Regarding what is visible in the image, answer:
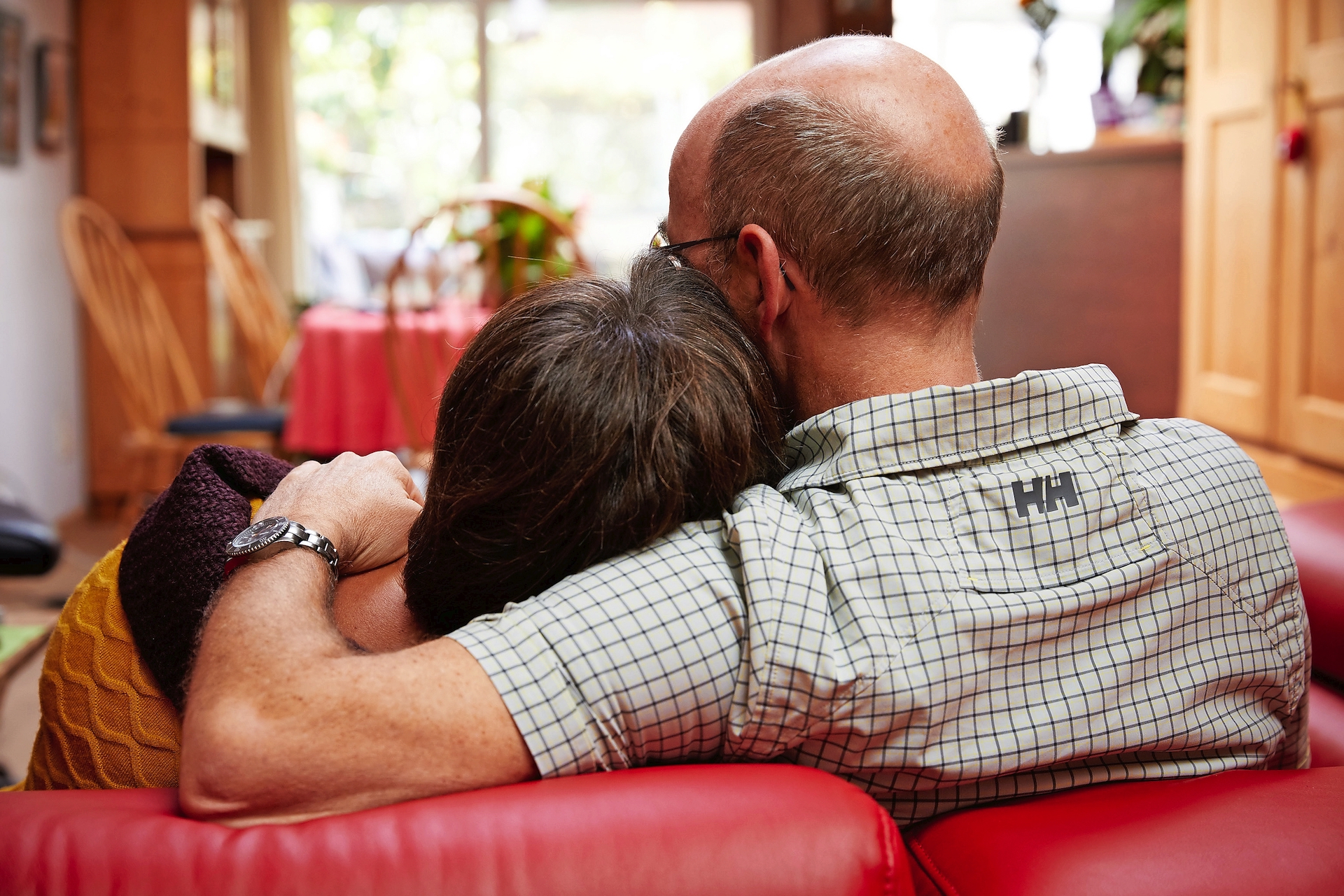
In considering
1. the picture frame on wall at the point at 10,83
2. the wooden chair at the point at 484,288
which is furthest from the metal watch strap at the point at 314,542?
the picture frame on wall at the point at 10,83

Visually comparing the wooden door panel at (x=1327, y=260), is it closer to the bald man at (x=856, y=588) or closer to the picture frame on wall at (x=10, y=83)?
the bald man at (x=856, y=588)

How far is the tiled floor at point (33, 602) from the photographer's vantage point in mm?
2217

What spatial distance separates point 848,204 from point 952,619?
0.31 m

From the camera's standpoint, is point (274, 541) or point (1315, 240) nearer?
point (274, 541)

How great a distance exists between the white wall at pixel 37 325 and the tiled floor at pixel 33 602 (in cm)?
20

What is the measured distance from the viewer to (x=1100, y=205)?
11.1 ft

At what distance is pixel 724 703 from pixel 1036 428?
30 cm

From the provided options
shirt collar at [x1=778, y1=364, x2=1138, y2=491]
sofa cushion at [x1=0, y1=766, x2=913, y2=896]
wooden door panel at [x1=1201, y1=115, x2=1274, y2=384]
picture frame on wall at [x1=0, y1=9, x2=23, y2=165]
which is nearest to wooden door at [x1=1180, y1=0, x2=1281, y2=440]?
wooden door panel at [x1=1201, y1=115, x2=1274, y2=384]

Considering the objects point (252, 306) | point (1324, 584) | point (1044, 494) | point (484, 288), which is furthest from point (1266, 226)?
point (252, 306)

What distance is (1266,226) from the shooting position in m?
3.04

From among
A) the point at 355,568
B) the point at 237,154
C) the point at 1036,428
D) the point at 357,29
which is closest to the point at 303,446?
the point at 355,568

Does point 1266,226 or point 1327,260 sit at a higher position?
point 1266,226

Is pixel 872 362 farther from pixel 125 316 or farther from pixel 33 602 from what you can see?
pixel 125 316

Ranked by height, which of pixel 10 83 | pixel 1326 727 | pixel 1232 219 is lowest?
pixel 1326 727
